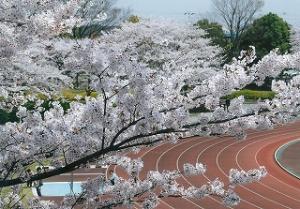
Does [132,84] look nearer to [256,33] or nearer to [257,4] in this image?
[256,33]

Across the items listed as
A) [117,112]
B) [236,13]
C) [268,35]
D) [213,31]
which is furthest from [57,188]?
[236,13]

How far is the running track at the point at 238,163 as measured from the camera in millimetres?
18375

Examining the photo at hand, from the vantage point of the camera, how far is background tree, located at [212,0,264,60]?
5741 cm

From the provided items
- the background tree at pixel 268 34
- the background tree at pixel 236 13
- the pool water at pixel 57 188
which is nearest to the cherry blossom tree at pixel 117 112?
the pool water at pixel 57 188

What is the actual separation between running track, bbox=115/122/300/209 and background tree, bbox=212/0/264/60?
960 inches

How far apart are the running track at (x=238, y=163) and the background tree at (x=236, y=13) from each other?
24.4 metres

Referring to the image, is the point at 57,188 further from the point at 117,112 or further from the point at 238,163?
the point at 117,112

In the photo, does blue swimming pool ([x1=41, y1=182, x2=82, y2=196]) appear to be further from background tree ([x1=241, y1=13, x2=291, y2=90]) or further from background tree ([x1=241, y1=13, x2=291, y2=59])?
background tree ([x1=241, y1=13, x2=291, y2=59])

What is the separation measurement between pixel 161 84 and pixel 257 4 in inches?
2169

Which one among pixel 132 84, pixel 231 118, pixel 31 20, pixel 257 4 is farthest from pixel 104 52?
pixel 257 4

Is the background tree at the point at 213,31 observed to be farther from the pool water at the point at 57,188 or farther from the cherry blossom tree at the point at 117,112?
the cherry blossom tree at the point at 117,112

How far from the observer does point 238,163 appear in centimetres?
2461

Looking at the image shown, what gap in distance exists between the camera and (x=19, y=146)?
18.9ft

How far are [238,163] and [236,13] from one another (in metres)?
37.3
